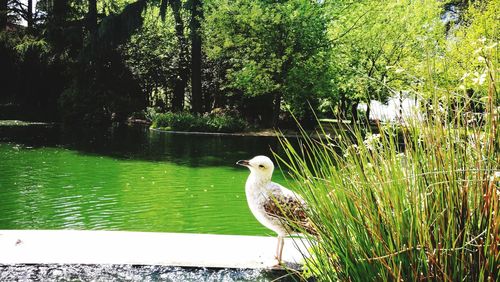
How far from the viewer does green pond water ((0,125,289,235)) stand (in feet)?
20.2

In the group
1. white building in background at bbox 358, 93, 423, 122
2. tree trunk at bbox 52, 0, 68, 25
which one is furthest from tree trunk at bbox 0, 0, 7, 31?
white building in background at bbox 358, 93, 423, 122

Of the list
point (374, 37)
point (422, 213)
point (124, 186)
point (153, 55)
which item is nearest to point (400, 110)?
point (422, 213)

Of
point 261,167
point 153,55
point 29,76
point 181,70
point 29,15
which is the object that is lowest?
point 261,167

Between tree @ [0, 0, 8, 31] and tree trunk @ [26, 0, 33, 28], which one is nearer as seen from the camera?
tree @ [0, 0, 8, 31]

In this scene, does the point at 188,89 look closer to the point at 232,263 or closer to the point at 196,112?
the point at 196,112

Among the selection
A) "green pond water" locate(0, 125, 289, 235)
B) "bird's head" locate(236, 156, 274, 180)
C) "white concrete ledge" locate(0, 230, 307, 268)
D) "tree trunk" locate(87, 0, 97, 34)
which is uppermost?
"tree trunk" locate(87, 0, 97, 34)

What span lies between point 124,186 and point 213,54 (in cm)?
1330

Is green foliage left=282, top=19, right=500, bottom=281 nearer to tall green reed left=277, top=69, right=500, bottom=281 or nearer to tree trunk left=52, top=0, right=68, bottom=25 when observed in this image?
tall green reed left=277, top=69, right=500, bottom=281

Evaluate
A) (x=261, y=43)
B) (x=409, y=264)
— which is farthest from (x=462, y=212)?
(x=261, y=43)

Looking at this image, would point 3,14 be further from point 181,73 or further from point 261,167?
point 261,167

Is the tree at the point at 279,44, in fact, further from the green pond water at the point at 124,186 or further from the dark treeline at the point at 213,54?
the green pond water at the point at 124,186

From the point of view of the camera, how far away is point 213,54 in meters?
21.0

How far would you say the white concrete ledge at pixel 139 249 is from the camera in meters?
3.49

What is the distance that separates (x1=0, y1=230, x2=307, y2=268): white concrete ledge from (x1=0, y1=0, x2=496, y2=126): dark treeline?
1351cm
